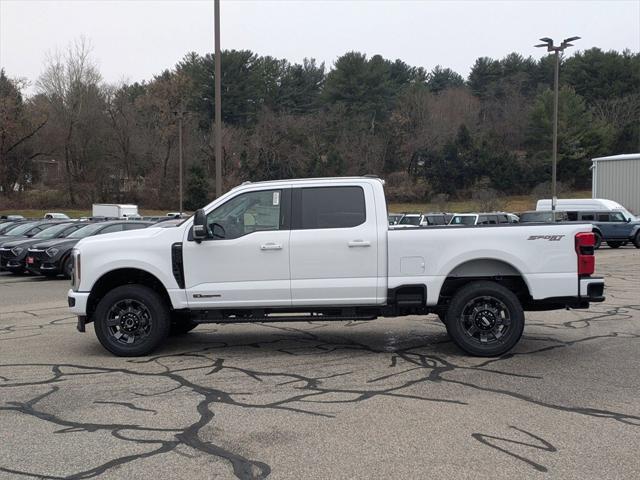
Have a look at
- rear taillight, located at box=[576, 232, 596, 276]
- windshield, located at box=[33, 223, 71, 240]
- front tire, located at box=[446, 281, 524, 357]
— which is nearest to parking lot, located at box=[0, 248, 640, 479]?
front tire, located at box=[446, 281, 524, 357]

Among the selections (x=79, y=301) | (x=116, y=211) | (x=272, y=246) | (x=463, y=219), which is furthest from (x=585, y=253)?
(x=116, y=211)

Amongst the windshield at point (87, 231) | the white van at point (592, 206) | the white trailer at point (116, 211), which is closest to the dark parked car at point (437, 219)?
the white van at point (592, 206)

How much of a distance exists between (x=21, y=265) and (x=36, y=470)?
16495 mm

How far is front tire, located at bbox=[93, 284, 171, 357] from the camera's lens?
7.80 metres

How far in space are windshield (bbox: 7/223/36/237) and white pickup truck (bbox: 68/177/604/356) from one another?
17.9 meters

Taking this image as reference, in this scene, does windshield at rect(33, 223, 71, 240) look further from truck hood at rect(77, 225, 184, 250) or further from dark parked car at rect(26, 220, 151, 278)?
truck hood at rect(77, 225, 184, 250)

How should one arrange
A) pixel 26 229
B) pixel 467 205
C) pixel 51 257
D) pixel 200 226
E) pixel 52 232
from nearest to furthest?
1. pixel 200 226
2. pixel 51 257
3. pixel 52 232
4. pixel 26 229
5. pixel 467 205

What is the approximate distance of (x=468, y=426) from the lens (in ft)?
17.1

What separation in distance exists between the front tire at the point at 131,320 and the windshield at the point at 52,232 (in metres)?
13.8

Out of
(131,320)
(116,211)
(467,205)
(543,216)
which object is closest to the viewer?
(131,320)

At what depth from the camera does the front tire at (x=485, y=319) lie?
756 cm

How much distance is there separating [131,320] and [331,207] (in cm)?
286

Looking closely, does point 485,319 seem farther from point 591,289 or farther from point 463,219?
point 463,219

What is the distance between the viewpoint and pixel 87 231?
2003 centimetres
